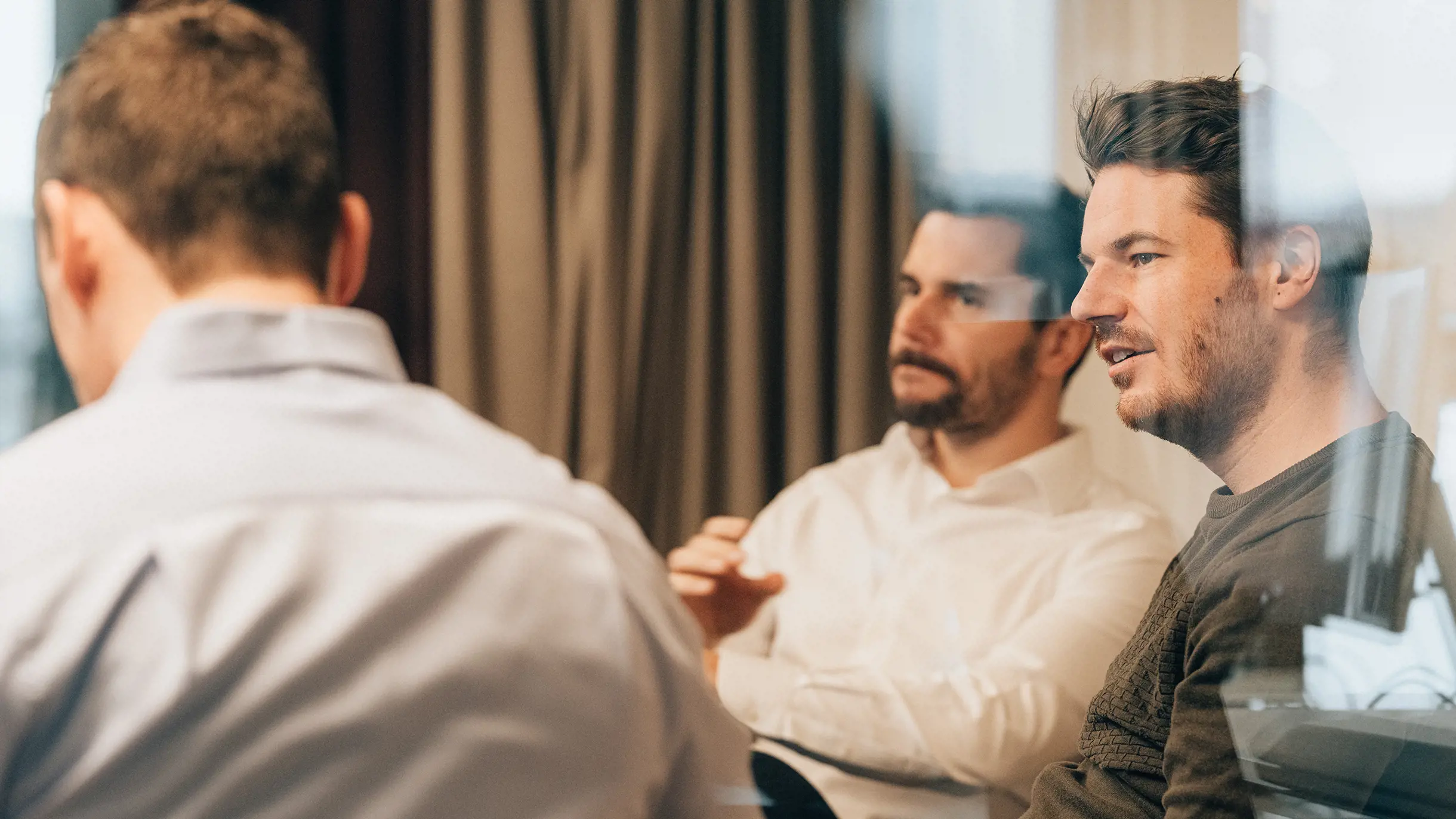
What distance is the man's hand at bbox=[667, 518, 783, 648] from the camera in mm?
874

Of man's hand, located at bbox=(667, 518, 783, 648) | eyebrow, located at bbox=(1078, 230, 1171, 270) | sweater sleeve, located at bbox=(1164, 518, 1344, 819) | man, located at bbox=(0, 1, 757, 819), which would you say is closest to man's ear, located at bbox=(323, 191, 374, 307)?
man, located at bbox=(0, 1, 757, 819)

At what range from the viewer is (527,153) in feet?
3.00

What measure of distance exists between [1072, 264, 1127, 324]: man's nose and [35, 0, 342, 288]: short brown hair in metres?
0.55

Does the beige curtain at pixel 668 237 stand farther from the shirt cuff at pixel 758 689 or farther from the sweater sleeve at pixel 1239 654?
the sweater sleeve at pixel 1239 654

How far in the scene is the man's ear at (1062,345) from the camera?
2.78ft

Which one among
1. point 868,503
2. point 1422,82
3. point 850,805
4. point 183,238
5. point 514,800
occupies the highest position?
point 1422,82

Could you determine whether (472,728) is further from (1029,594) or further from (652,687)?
(1029,594)

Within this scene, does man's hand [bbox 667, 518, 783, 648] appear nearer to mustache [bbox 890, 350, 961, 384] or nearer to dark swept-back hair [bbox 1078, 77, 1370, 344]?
mustache [bbox 890, 350, 961, 384]

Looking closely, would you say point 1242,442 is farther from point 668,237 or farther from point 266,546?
point 266,546

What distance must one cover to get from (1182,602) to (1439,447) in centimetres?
20

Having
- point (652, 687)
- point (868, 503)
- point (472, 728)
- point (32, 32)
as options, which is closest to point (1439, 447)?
point (868, 503)

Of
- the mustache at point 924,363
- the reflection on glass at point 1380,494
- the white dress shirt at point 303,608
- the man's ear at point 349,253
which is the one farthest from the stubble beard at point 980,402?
the man's ear at point 349,253

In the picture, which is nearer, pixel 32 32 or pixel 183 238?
pixel 183 238

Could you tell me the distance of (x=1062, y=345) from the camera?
86 centimetres
